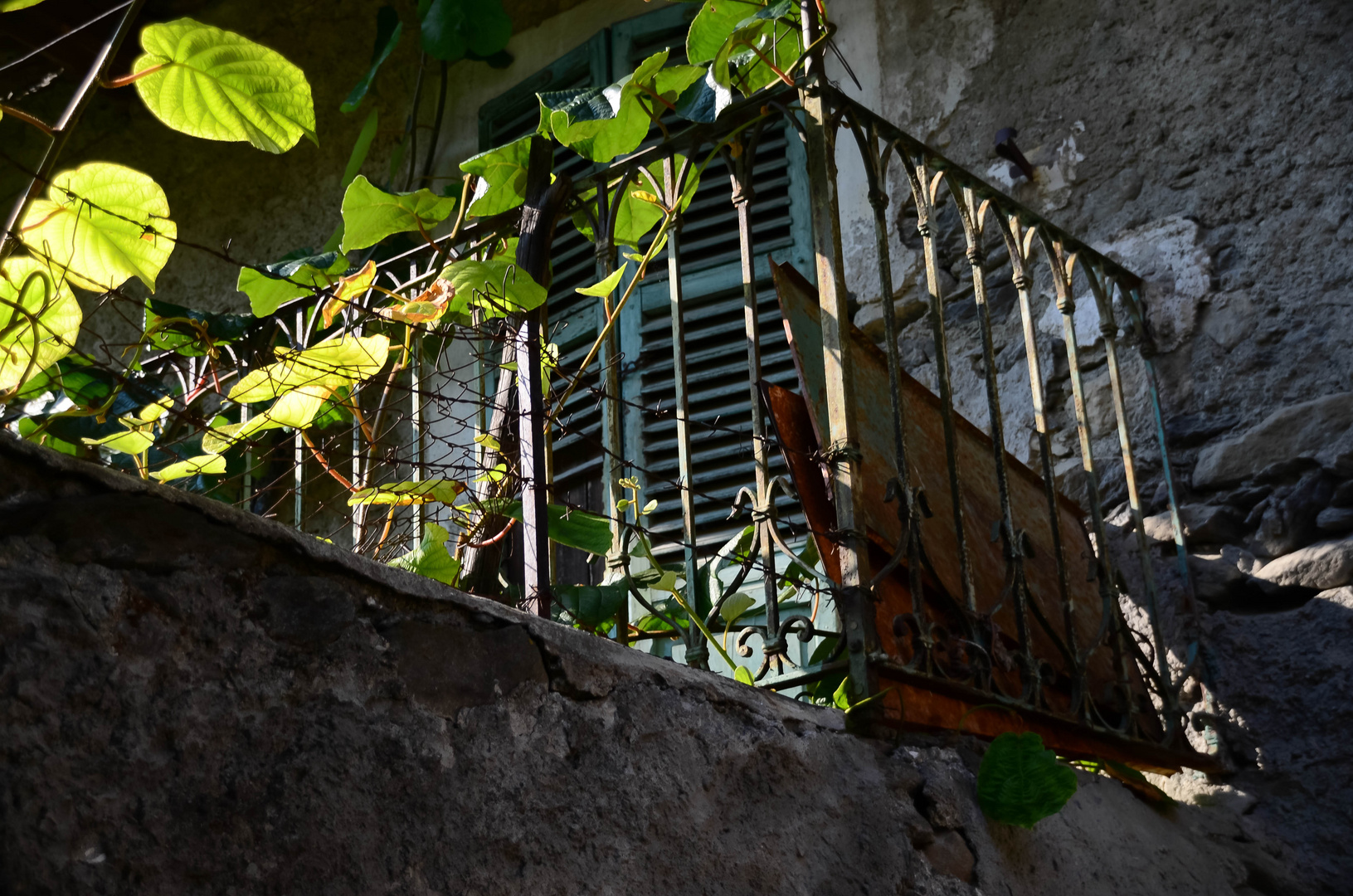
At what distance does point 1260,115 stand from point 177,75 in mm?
2127

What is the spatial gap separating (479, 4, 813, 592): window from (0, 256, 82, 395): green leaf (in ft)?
4.94

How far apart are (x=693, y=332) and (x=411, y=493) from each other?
136 centimetres

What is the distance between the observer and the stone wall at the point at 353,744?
2.92ft

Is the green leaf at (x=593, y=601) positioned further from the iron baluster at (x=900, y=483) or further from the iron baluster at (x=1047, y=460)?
the iron baluster at (x=1047, y=460)

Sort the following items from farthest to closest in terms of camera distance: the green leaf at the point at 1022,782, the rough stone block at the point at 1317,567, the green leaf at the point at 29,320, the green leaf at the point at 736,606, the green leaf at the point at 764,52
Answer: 1. the rough stone block at the point at 1317,567
2. the green leaf at the point at 736,606
3. the green leaf at the point at 764,52
4. the green leaf at the point at 1022,782
5. the green leaf at the point at 29,320

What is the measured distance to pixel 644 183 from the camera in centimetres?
208

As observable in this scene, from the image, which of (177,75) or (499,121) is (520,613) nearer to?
(177,75)

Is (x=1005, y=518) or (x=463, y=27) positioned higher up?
(x=463, y=27)

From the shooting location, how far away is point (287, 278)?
181 centimetres

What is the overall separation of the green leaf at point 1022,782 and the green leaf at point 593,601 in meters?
0.61

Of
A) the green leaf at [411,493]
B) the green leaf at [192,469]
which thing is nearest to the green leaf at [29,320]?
the green leaf at [192,469]

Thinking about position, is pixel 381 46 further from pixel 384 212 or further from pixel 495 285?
pixel 495 285

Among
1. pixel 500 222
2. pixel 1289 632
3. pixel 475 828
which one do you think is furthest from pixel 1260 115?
pixel 475 828

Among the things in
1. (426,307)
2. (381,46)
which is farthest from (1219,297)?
(381,46)
